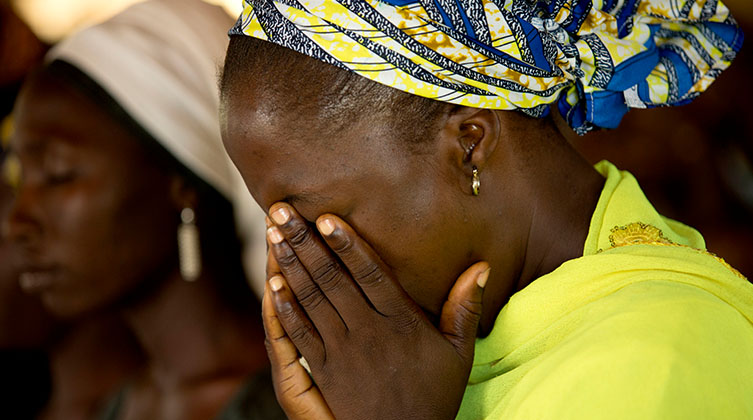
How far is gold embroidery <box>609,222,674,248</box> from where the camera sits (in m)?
1.63

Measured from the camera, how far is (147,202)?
2775 mm

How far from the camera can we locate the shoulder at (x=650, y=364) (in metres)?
1.29

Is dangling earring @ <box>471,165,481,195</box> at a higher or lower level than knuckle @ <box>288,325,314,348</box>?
higher

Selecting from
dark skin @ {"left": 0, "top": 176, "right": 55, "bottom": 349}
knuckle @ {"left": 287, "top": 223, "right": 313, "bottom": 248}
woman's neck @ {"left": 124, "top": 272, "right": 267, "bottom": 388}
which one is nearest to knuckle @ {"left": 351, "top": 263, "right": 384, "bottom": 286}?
knuckle @ {"left": 287, "top": 223, "right": 313, "bottom": 248}

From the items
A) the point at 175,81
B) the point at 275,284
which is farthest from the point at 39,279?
the point at 275,284

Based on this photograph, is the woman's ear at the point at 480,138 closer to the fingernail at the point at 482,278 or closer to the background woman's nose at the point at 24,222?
the fingernail at the point at 482,278

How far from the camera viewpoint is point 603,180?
176cm

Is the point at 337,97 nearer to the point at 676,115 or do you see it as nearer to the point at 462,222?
the point at 462,222

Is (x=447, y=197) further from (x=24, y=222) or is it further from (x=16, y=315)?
(x=16, y=315)

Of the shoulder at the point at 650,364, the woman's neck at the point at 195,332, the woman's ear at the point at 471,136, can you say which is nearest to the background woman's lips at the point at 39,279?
the woman's neck at the point at 195,332

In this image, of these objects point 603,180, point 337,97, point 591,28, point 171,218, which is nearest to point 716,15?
point 591,28

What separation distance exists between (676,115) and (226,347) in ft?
9.39

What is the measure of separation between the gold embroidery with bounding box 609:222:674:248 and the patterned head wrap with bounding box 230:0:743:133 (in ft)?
0.71

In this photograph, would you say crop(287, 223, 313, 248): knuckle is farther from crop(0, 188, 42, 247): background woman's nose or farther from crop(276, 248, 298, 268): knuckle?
crop(0, 188, 42, 247): background woman's nose
